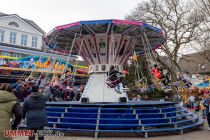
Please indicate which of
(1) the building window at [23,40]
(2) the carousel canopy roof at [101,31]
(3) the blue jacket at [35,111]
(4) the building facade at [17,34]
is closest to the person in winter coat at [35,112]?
(3) the blue jacket at [35,111]

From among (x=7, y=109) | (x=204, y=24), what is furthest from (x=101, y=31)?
(x=204, y=24)

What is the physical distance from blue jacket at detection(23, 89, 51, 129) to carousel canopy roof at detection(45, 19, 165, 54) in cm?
546

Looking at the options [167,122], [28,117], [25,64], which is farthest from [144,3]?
[28,117]

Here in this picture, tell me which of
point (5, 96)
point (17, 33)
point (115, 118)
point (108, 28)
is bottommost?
point (115, 118)

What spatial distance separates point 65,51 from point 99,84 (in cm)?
453

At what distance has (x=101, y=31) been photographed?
11.8 metres

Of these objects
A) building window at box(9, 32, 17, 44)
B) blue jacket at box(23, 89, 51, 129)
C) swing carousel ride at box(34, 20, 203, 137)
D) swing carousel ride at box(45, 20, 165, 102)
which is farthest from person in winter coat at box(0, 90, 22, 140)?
building window at box(9, 32, 17, 44)

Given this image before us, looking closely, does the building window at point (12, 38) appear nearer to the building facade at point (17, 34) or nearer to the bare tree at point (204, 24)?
the building facade at point (17, 34)

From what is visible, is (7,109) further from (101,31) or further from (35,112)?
(101,31)

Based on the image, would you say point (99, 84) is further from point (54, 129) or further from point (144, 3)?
point (144, 3)

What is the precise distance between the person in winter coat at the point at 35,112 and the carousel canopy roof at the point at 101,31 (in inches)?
215

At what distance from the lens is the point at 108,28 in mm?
11203

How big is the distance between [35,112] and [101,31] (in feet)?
23.6

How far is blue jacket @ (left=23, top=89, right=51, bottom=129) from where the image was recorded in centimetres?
540
